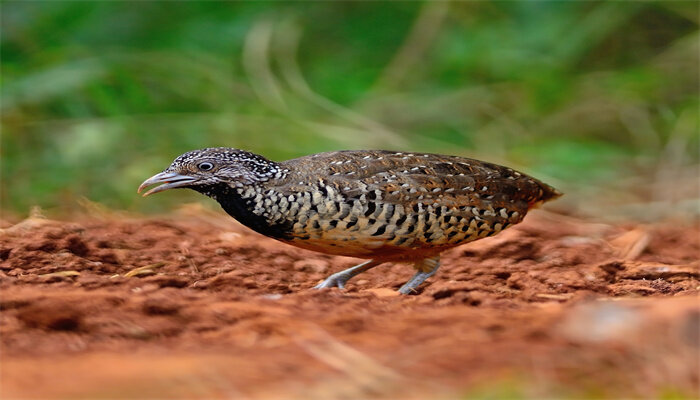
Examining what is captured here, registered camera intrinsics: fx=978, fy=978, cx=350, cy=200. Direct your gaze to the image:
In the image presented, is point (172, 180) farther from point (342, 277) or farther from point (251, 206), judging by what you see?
point (342, 277)

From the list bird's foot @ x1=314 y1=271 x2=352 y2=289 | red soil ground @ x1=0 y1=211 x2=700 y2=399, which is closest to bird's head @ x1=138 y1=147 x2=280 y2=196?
red soil ground @ x1=0 y1=211 x2=700 y2=399

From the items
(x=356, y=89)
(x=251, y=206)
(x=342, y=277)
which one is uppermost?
(x=356, y=89)

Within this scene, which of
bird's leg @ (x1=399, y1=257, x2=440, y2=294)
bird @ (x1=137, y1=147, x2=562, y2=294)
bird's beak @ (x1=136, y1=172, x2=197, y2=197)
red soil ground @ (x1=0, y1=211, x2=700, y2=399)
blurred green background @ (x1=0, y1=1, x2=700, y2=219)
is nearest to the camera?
red soil ground @ (x1=0, y1=211, x2=700, y2=399)

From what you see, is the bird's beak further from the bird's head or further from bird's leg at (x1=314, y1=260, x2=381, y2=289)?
bird's leg at (x1=314, y1=260, x2=381, y2=289)

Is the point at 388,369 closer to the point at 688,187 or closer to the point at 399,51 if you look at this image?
the point at 688,187

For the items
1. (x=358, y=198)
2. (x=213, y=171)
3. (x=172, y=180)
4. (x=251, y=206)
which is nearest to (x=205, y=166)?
(x=213, y=171)

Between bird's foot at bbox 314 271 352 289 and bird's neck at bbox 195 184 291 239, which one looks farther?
bird's foot at bbox 314 271 352 289

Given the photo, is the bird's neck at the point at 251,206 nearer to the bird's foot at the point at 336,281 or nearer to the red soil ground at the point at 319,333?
the red soil ground at the point at 319,333
